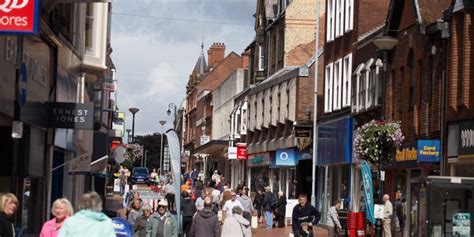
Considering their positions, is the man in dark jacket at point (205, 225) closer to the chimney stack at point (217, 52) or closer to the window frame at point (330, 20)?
the window frame at point (330, 20)

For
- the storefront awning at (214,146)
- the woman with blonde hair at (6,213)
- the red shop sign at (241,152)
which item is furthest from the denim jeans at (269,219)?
the storefront awning at (214,146)

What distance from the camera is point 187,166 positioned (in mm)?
117750

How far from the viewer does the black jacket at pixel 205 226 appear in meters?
18.9

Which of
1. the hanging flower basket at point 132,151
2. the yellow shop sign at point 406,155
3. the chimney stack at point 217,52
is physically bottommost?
the yellow shop sign at point 406,155

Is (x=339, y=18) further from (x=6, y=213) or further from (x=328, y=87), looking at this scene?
(x=6, y=213)

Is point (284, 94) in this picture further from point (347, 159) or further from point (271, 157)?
point (347, 159)

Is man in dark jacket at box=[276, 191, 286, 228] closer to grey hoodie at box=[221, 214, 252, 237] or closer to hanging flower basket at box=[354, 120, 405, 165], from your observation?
hanging flower basket at box=[354, 120, 405, 165]

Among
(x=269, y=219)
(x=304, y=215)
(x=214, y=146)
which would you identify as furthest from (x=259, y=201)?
(x=214, y=146)

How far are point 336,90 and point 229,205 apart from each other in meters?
18.6

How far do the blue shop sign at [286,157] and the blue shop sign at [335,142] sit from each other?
14.8ft

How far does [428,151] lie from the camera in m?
28.8

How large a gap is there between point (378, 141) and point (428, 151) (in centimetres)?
204

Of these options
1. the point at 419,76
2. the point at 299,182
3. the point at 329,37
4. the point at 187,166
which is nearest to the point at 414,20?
the point at 419,76

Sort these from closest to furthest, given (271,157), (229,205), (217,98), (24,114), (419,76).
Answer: (24,114)
(229,205)
(419,76)
(271,157)
(217,98)
